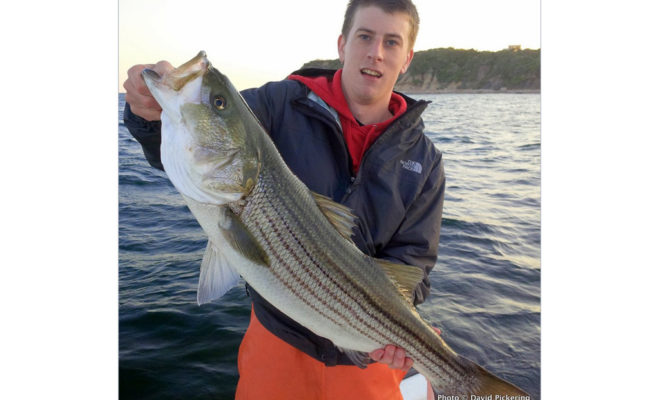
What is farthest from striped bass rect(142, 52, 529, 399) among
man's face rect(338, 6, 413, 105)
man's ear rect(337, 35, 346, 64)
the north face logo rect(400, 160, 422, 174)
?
man's ear rect(337, 35, 346, 64)

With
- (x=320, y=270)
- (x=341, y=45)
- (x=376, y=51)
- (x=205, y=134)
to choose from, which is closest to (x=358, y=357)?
(x=320, y=270)

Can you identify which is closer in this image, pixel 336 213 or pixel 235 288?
pixel 336 213

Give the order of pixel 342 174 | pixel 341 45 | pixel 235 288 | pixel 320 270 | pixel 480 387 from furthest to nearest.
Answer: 1. pixel 235 288
2. pixel 341 45
3. pixel 342 174
4. pixel 480 387
5. pixel 320 270

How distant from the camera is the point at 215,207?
163 centimetres

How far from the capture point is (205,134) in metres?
1.56

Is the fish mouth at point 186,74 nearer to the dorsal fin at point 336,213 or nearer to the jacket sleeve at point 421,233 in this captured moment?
the dorsal fin at point 336,213

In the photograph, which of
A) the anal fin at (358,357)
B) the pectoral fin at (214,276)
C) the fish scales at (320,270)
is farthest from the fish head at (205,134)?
the anal fin at (358,357)

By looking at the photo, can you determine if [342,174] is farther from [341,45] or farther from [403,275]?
[341,45]

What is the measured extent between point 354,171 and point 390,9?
99 centimetres

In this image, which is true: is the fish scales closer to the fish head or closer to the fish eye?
the fish head
